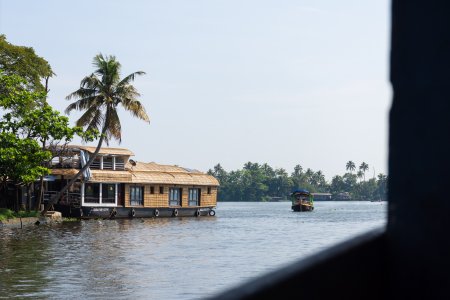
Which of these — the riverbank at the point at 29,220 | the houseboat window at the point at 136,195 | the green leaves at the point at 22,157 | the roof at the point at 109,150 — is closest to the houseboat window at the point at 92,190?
the houseboat window at the point at 136,195

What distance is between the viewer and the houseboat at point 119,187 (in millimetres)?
51719

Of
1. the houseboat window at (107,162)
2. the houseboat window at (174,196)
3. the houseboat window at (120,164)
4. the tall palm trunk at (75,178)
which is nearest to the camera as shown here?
the tall palm trunk at (75,178)

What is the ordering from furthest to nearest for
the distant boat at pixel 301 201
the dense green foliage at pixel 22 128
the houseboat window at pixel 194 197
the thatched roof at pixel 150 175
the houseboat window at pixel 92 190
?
the distant boat at pixel 301 201, the houseboat window at pixel 194 197, the houseboat window at pixel 92 190, the thatched roof at pixel 150 175, the dense green foliage at pixel 22 128

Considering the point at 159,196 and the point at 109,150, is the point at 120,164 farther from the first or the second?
the point at 159,196

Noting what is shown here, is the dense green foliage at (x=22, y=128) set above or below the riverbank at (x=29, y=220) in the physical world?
above

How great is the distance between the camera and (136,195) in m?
55.3

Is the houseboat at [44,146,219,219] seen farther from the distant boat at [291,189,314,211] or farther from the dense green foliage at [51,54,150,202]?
the distant boat at [291,189,314,211]

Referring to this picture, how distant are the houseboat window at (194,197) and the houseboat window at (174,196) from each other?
1.50 m

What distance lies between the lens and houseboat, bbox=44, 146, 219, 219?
51.7 m

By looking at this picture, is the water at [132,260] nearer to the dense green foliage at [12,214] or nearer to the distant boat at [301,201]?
the dense green foliage at [12,214]

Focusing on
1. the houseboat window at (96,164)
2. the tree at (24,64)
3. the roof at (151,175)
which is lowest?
the roof at (151,175)

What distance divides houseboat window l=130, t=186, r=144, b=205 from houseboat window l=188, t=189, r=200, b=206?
5720mm

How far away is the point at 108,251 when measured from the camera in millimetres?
27984

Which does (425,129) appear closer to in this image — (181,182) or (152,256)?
(152,256)
